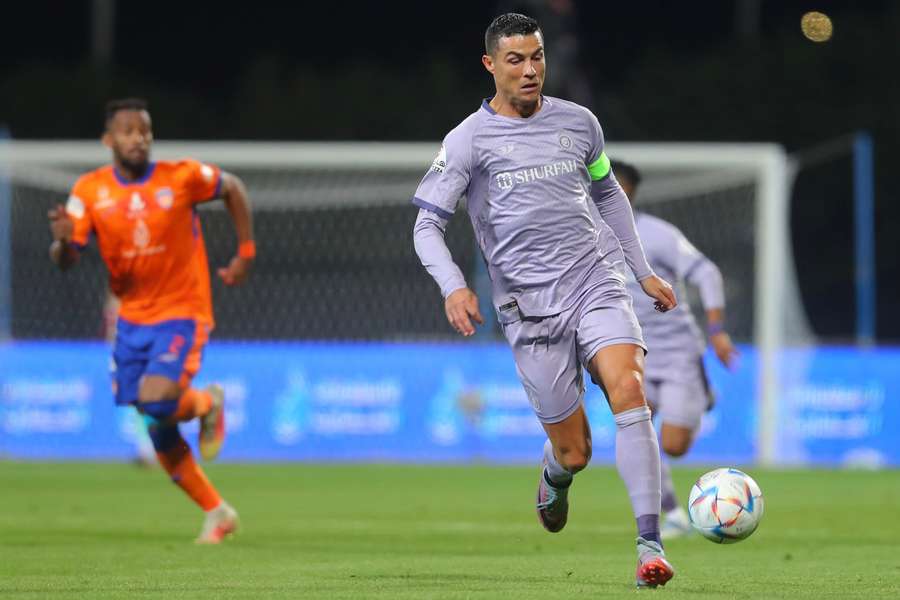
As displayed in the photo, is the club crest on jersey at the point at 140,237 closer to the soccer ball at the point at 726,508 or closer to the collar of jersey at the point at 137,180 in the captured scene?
the collar of jersey at the point at 137,180

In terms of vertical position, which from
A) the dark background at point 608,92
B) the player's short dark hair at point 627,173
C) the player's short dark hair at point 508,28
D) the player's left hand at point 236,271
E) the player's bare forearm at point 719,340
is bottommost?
the player's bare forearm at point 719,340

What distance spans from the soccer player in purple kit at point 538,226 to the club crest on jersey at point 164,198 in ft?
9.63

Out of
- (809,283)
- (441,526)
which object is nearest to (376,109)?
(809,283)

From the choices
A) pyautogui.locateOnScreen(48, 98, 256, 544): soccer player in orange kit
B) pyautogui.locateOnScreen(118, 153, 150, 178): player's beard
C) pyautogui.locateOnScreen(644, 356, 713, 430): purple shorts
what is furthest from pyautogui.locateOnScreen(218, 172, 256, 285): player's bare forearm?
pyautogui.locateOnScreen(644, 356, 713, 430): purple shorts

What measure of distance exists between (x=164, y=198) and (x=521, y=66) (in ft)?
10.7

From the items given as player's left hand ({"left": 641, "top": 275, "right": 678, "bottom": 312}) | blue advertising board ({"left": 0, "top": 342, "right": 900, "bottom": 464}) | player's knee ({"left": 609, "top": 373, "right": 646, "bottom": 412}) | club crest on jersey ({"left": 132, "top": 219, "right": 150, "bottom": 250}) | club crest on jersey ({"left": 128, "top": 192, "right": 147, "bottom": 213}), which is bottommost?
blue advertising board ({"left": 0, "top": 342, "right": 900, "bottom": 464})

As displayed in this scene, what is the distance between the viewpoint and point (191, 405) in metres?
10.5

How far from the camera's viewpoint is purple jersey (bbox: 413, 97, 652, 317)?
26.1ft

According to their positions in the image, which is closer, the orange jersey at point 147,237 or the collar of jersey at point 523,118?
the collar of jersey at point 523,118

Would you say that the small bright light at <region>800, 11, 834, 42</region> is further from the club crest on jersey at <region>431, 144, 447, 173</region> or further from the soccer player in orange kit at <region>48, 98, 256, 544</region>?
the club crest on jersey at <region>431, 144, 447, 173</region>

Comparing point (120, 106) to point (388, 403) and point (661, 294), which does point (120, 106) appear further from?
point (388, 403)

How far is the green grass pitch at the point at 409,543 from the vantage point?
7.66 meters

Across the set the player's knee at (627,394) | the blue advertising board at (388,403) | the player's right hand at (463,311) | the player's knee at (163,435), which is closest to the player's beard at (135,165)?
the player's knee at (163,435)

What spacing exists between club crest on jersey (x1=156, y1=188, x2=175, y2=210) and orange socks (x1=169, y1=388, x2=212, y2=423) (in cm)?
104
